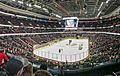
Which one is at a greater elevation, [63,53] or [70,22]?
[70,22]

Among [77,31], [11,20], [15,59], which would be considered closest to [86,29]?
[77,31]

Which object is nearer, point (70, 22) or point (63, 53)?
point (63, 53)

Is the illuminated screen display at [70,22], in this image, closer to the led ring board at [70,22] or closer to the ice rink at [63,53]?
→ the led ring board at [70,22]

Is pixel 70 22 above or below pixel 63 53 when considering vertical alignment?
above

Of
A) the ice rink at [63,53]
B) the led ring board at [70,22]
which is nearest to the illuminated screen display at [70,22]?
the led ring board at [70,22]

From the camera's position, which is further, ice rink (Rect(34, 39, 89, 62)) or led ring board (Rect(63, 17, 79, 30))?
led ring board (Rect(63, 17, 79, 30))

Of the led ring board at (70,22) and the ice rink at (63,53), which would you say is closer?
the ice rink at (63,53)

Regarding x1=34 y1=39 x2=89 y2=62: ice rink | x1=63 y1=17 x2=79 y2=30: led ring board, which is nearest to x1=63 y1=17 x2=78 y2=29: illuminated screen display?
x1=63 y1=17 x2=79 y2=30: led ring board

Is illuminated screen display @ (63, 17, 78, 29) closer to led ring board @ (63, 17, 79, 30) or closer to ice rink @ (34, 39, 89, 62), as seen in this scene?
led ring board @ (63, 17, 79, 30)

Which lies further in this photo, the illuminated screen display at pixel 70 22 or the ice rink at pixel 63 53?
the illuminated screen display at pixel 70 22

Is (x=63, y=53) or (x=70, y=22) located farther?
(x=70, y=22)

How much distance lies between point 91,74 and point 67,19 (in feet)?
101

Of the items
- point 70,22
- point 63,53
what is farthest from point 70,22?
point 63,53

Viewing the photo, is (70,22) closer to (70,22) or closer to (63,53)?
(70,22)
